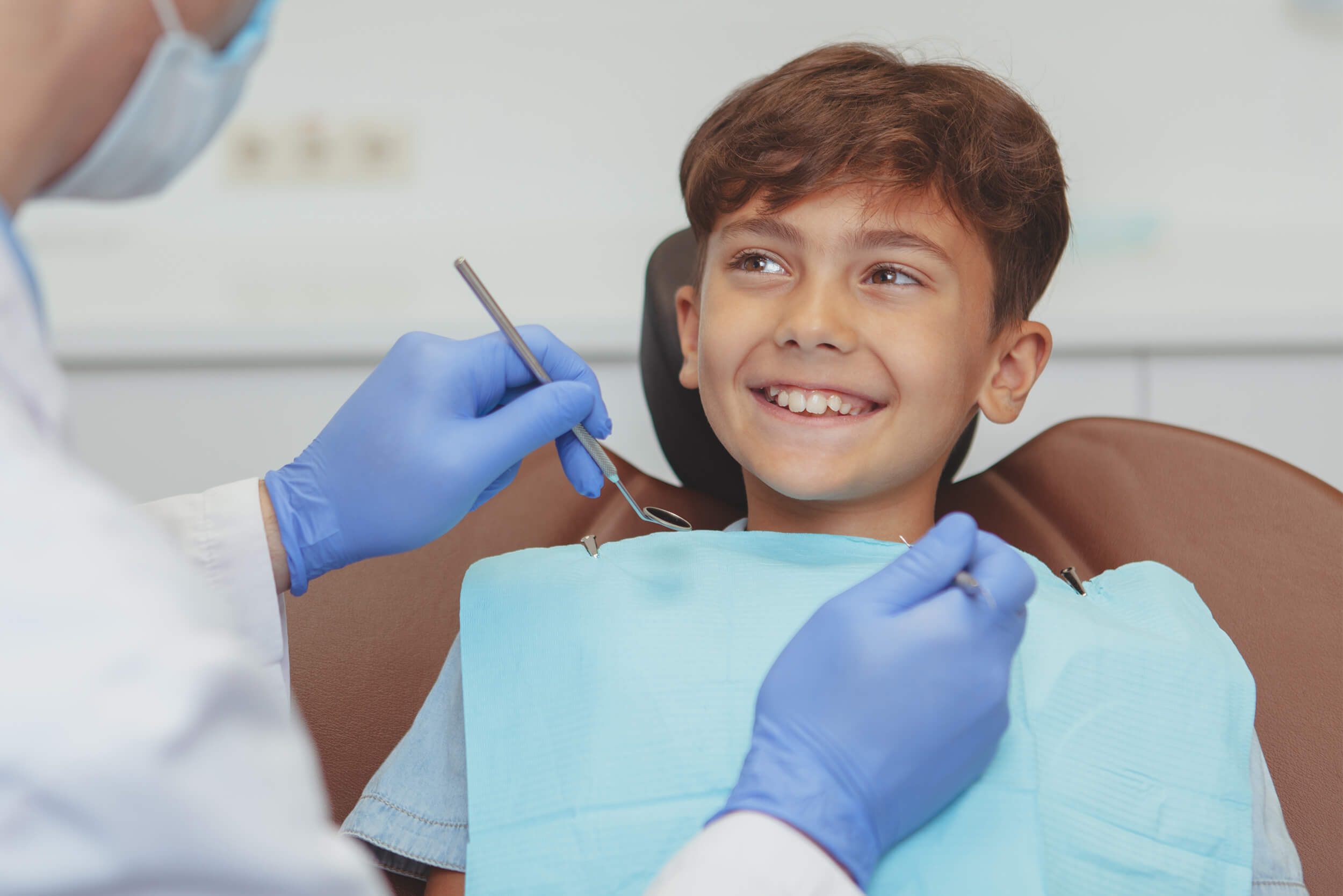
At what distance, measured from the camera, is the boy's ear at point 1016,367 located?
4.00ft

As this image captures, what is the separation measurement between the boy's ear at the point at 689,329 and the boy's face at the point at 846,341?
11cm

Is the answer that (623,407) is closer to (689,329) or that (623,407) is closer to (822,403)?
(689,329)

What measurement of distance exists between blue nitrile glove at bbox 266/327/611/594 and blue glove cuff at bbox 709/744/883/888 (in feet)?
1.25

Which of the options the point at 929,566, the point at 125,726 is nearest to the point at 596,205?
the point at 929,566

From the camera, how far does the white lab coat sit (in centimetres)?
50

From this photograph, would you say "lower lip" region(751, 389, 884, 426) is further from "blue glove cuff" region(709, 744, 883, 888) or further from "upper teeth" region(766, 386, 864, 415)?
"blue glove cuff" region(709, 744, 883, 888)

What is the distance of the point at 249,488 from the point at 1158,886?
2.97ft

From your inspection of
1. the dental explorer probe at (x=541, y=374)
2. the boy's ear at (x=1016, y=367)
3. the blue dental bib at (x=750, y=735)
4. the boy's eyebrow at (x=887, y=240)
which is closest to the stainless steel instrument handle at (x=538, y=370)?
the dental explorer probe at (x=541, y=374)

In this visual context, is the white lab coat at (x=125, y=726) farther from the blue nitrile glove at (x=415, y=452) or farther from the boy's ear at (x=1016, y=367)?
the boy's ear at (x=1016, y=367)

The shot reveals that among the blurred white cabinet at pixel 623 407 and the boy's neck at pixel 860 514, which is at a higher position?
the boy's neck at pixel 860 514

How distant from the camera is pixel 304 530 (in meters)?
1.07

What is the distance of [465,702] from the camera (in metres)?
0.98

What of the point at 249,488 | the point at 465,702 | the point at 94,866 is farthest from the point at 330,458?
the point at 94,866

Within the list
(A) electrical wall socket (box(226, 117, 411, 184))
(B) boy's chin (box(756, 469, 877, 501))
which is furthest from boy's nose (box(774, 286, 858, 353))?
(A) electrical wall socket (box(226, 117, 411, 184))
